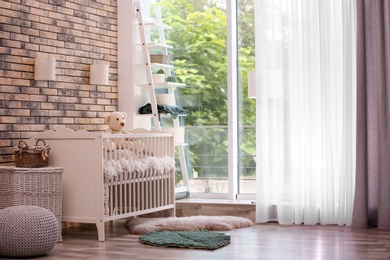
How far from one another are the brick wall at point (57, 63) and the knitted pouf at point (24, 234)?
34.8 inches

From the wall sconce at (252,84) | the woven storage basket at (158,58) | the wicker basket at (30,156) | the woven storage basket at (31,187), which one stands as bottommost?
the woven storage basket at (31,187)

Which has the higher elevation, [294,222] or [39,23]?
[39,23]

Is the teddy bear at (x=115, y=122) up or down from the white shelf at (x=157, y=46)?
down

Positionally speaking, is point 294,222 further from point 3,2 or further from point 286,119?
point 3,2

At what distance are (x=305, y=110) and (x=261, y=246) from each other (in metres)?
1.49

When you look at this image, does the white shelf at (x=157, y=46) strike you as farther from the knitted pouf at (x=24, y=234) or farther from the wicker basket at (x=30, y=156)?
the knitted pouf at (x=24, y=234)

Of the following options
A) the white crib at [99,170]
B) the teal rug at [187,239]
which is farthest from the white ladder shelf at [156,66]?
the teal rug at [187,239]

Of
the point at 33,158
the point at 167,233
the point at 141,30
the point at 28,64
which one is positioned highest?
the point at 141,30

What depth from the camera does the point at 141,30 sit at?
6.61 m

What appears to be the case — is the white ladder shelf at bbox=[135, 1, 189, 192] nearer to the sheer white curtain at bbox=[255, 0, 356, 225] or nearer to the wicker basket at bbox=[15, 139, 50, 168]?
the sheer white curtain at bbox=[255, 0, 356, 225]

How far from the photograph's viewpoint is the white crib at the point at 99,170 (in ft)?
17.4

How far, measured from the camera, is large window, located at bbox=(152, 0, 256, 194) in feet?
21.6

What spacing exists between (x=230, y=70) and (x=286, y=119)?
844 mm

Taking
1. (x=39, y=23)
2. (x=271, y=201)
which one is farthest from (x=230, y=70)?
(x=39, y=23)
